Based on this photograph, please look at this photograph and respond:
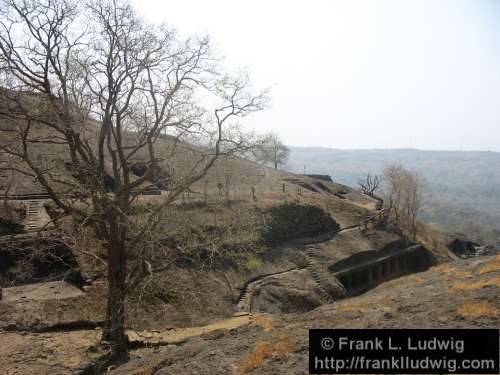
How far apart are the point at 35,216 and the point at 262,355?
1975 cm

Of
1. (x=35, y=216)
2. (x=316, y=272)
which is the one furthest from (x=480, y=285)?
(x=35, y=216)

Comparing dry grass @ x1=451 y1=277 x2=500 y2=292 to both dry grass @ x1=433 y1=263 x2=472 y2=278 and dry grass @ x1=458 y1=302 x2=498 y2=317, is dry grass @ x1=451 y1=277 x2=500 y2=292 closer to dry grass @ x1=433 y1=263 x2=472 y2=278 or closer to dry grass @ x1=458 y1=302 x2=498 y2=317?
dry grass @ x1=458 y1=302 x2=498 y2=317

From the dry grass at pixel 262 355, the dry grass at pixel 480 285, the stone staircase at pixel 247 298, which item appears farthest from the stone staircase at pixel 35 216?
the dry grass at pixel 480 285

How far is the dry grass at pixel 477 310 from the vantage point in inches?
497

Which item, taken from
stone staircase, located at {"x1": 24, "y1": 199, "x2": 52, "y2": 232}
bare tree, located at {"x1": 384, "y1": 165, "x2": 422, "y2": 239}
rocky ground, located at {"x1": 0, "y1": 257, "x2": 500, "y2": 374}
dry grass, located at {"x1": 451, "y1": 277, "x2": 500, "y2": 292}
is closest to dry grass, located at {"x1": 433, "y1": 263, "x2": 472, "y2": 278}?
rocky ground, located at {"x1": 0, "y1": 257, "x2": 500, "y2": 374}

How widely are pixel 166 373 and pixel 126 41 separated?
34.7 ft

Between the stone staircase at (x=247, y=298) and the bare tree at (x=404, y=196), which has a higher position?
the bare tree at (x=404, y=196)

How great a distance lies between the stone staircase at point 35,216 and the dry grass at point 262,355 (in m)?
16.0

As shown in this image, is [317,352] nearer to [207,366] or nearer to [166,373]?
[207,366]

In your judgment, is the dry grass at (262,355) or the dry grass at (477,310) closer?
the dry grass at (262,355)

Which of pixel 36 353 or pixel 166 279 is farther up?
pixel 166 279

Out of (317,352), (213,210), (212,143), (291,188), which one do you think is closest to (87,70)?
(212,143)

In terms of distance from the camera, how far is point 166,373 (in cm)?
1261

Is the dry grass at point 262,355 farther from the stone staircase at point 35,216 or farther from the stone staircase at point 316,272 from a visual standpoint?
the stone staircase at point 316,272
